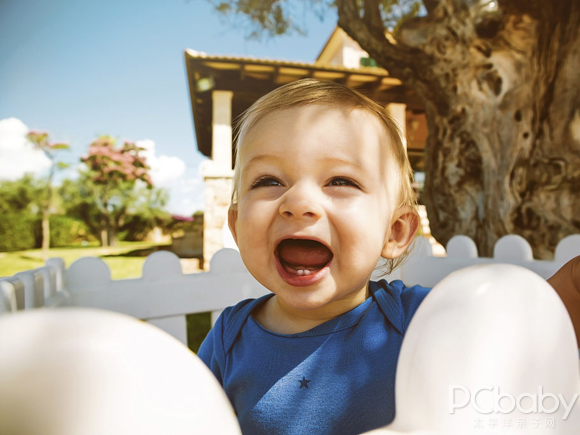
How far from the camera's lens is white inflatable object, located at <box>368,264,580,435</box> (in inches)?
11.1

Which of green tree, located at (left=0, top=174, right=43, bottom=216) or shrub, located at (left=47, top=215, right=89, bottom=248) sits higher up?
green tree, located at (left=0, top=174, right=43, bottom=216)

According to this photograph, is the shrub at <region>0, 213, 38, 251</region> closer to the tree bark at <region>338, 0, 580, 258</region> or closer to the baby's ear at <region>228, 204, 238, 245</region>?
the tree bark at <region>338, 0, 580, 258</region>

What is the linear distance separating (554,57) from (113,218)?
15.1 meters

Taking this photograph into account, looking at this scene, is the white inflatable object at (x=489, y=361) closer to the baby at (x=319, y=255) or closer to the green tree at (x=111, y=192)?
the baby at (x=319, y=255)

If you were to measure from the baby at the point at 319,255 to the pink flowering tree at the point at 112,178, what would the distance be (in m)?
14.3


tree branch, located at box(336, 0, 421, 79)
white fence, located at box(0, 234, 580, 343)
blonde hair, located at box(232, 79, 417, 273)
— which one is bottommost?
white fence, located at box(0, 234, 580, 343)

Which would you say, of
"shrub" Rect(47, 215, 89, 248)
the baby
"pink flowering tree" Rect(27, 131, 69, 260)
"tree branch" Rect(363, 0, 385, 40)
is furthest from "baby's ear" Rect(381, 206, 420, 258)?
"shrub" Rect(47, 215, 89, 248)

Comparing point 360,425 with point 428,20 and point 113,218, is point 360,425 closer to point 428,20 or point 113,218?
point 428,20

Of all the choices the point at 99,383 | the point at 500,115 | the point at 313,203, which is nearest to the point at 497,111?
the point at 500,115

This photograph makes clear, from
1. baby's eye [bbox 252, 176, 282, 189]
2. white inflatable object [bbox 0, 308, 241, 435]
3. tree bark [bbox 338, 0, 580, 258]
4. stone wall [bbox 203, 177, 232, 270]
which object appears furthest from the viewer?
stone wall [bbox 203, 177, 232, 270]

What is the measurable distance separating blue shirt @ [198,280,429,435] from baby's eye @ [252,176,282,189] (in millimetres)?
315

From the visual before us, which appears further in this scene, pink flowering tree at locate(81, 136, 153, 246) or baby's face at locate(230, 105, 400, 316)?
pink flowering tree at locate(81, 136, 153, 246)

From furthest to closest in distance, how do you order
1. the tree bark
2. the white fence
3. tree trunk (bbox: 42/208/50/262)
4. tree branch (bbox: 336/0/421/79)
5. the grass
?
tree trunk (bbox: 42/208/50/262), the grass, tree branch (bbox: 336/0/421/79), the tree bark, the white fence

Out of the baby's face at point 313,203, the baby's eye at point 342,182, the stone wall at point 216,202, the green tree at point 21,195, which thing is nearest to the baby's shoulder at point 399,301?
the baby's face at point 313,203
